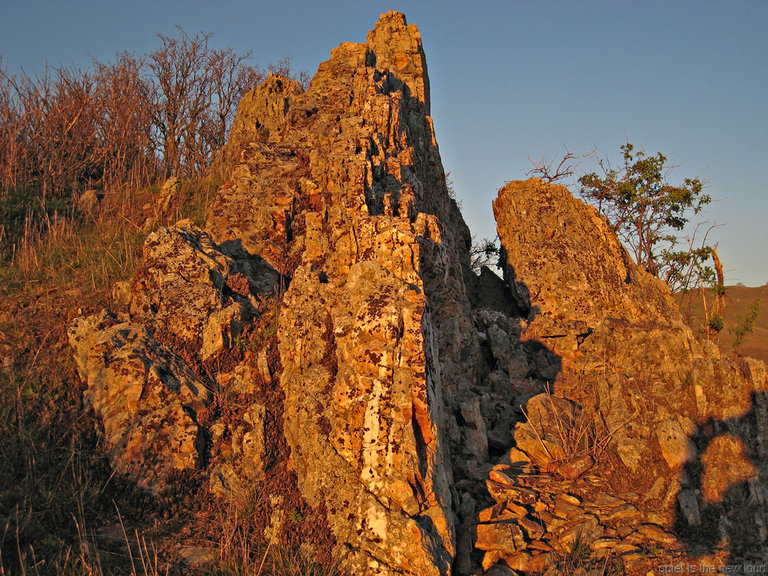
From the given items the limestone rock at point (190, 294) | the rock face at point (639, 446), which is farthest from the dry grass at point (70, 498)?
the rock face at point (639, 446)

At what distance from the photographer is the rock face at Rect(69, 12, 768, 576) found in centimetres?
588

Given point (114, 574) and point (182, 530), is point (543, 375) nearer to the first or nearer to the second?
point (182, 530)

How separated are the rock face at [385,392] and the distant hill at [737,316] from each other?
4230 mm

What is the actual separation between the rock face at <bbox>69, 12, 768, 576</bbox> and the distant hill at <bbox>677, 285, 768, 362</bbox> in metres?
4.23

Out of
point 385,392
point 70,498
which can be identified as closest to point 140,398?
point 70,498

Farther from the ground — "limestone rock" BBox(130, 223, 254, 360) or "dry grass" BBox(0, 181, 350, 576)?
"limestone rock" BBox(130, 223, 254, 360)

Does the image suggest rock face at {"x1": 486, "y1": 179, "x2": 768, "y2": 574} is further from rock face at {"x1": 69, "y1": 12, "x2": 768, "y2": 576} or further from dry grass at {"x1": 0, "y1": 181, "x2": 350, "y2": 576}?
dry grass at {"x1": 0, "y1": 181, "x2": 350, "y2": 576}

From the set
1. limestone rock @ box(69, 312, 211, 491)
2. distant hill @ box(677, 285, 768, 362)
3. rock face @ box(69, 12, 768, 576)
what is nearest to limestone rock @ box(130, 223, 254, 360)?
rock face @ box(69, 12, 768, 576)

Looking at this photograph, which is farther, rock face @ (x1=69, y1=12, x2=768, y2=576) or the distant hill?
the distant hill

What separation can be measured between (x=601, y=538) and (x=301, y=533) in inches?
130

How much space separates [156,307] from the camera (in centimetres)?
743

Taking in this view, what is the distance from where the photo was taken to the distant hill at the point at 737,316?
45.8ft

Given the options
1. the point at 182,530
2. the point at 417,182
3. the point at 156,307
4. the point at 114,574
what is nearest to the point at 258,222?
the point at 156,307

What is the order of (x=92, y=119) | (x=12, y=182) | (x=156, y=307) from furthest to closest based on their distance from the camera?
(x=92, y=119) → (x=12, y=182) → (x=156, y=307)
